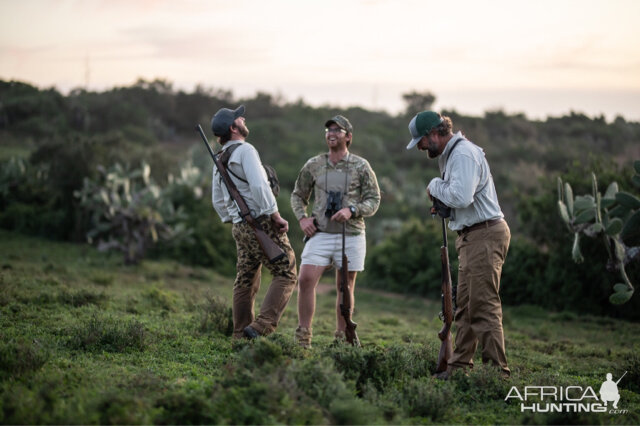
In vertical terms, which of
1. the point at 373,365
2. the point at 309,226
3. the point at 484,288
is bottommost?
the point at 373,365

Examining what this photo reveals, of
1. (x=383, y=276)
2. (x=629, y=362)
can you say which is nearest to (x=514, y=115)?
(x=383, y=276)

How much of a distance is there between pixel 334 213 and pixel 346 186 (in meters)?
0.32

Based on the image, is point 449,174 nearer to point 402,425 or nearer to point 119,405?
point 402,425

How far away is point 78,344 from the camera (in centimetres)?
604

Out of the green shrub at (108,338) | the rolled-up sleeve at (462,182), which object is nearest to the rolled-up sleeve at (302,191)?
the rolled-up sleeve at (462,182)

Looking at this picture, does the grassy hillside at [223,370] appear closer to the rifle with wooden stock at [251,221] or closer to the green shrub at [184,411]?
the green shrub at [184,411]

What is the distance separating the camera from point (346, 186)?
21.5 ft

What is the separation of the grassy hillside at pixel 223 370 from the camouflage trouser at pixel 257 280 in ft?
1.20

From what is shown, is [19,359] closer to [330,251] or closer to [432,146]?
[330,251]

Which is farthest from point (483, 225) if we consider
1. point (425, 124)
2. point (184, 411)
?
point (184, 411)

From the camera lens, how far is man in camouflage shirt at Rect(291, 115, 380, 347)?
645 cm

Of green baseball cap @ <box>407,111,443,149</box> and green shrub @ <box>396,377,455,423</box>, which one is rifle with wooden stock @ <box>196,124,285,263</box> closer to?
green baseball cap @ <box>407,111,443,149</box>

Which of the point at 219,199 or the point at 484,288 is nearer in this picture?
the point at 484,288

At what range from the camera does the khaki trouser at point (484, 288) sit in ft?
18.2
